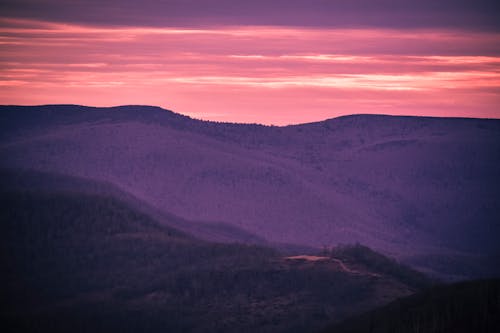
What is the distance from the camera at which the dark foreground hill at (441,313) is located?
120m

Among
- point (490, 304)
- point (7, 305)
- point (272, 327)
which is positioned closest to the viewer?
point (490, 304)

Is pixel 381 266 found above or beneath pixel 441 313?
above

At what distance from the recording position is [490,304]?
12231 centimetres

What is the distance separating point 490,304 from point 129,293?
88.7m

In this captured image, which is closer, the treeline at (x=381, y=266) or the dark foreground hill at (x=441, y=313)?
the dark foreground hill at (x=441, y=313)

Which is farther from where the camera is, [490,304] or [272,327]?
[272,327]

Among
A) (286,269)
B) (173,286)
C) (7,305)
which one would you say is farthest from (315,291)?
(7,305)

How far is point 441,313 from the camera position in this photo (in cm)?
12838

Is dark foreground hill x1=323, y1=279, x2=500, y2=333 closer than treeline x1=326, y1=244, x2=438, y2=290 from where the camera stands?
Yes

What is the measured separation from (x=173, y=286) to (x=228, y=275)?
30.9ft

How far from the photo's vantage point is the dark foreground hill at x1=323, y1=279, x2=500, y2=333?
11988 cm

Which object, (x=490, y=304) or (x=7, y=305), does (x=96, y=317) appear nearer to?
(x=7, y=305)

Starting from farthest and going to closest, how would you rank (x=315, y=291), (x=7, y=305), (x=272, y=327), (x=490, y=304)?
1. (x=7, y=305)
2. (x=315, y=291)
3. (x=272, y=327)
4. (x=490, y=304)

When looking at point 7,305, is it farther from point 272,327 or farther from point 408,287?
point 408,287
